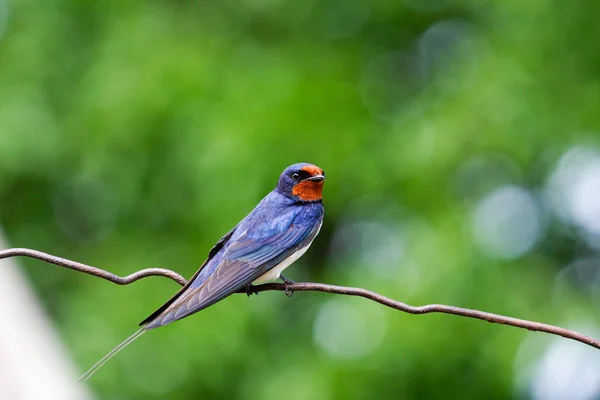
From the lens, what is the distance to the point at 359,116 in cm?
597

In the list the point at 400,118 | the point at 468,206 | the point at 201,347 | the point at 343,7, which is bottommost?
the point at 201,347

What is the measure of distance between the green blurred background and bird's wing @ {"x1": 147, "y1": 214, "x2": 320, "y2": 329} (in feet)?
6.41

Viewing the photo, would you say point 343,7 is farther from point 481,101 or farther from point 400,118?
point 481,101

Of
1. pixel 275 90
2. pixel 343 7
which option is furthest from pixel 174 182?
pixel 343 7

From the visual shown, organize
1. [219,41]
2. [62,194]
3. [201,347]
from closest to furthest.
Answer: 1. [201,347]
2. [219,41]
3. [62,194]

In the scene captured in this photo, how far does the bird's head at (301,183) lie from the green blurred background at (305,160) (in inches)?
71.0

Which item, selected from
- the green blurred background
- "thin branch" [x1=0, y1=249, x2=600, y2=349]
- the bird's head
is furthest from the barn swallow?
the green blurred background

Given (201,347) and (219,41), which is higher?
(219,41)

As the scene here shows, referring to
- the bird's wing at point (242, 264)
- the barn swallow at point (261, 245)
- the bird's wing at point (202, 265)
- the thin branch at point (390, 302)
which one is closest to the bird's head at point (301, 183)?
the barn swallow at point (261, 245)

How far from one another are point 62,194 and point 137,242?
1.25 m

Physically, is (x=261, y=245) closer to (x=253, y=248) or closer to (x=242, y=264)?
(x=253, y=248)

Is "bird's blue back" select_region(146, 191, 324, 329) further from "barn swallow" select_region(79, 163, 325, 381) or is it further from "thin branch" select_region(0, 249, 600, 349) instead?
"thin branch" select_region(0, 249, 600, 349)

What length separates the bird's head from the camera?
3.27m

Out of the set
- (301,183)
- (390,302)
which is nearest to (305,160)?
(301,183)
